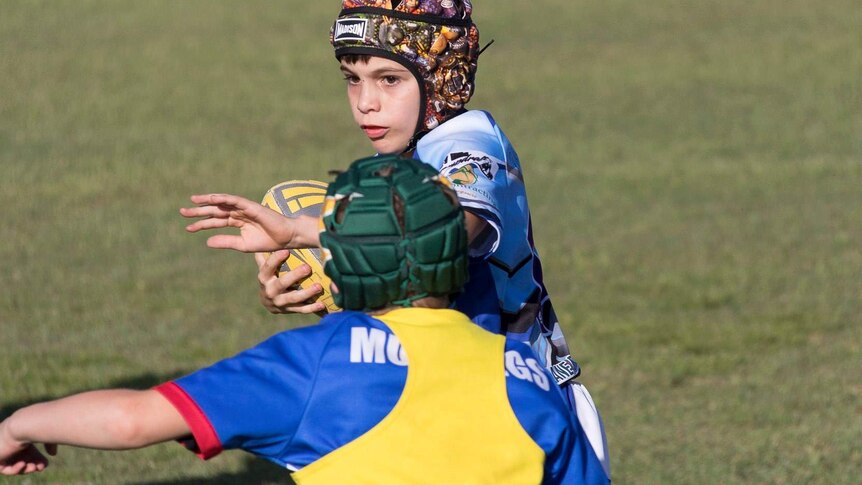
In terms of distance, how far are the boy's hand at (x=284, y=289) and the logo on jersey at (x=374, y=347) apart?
0.95 meters

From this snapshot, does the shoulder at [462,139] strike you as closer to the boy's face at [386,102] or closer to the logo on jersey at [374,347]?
the boy's face at [386,102]

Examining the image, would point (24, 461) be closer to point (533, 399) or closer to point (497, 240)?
point (533, 399)

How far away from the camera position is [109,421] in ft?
9.72

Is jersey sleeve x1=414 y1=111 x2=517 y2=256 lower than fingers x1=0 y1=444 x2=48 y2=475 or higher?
higher

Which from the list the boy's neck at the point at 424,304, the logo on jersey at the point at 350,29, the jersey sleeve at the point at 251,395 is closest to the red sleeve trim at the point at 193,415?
the jersey sleeve at the point at 251,395

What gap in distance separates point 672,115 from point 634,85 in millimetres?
1927

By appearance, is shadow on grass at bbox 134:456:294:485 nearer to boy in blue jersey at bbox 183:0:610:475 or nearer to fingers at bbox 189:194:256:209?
boy in blue jersey at bbox 183:0:610:475

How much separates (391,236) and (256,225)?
2.08ft

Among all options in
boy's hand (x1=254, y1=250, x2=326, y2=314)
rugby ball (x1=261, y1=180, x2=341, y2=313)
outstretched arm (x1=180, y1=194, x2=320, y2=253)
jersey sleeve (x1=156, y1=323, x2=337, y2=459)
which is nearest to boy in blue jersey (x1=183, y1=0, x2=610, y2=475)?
boy's hand (x1=254, y1=250, x2=326, y2=314)

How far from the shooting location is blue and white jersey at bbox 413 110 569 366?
3924 millimetres

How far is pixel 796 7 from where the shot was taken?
83.0ft

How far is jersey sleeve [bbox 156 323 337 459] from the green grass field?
3849mm

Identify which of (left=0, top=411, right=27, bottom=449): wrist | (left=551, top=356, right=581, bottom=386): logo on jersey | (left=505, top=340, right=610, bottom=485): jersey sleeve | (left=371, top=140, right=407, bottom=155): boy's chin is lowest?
(left=551, top=356, right=581, bottom=386): logo on jersey

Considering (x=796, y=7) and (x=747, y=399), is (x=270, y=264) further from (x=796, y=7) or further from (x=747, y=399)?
(x=796, y=7)
